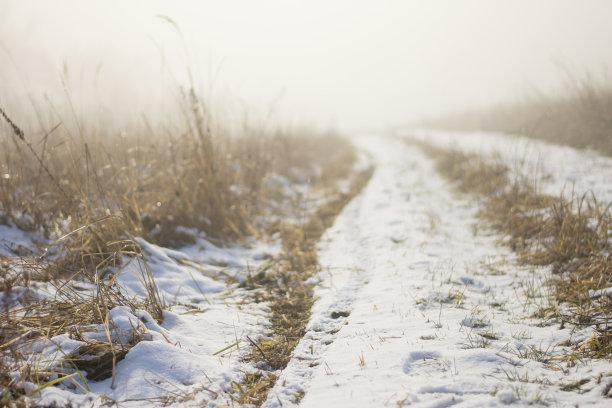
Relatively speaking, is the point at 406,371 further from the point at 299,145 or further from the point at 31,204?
the point at 299,145

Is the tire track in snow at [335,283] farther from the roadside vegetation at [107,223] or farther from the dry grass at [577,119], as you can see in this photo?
the dry grass at [577,119]

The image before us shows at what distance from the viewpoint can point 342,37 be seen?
337ft

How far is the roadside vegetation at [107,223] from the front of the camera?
1627mm

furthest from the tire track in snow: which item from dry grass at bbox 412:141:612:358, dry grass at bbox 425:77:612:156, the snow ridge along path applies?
dry grass at bbox 425:77:612:156

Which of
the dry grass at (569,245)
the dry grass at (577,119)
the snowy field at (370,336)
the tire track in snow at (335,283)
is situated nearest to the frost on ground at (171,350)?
the snowy field at (370,336)

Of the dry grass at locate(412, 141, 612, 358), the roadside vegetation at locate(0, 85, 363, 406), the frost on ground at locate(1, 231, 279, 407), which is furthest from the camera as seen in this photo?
the dry grass at locate(412, 141, 612, 358)

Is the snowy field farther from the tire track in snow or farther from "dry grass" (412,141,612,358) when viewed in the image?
"dry grass" (412,141,612,358)

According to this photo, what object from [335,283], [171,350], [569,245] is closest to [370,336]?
[335,283]

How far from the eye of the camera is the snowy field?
4.81 ft

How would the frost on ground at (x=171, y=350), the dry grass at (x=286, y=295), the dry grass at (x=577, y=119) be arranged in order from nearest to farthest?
the frost on ground at (x=171, y=350), the dry grass at (x=286, y=295), the dry grass at (x=577, y=119)

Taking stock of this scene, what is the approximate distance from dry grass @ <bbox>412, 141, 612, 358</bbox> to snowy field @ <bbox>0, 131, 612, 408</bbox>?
0.44 feet

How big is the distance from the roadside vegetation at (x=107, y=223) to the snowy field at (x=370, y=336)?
0.11m

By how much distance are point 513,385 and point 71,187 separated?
12.0 ft

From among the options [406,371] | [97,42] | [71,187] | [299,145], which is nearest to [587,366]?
[406,371]
